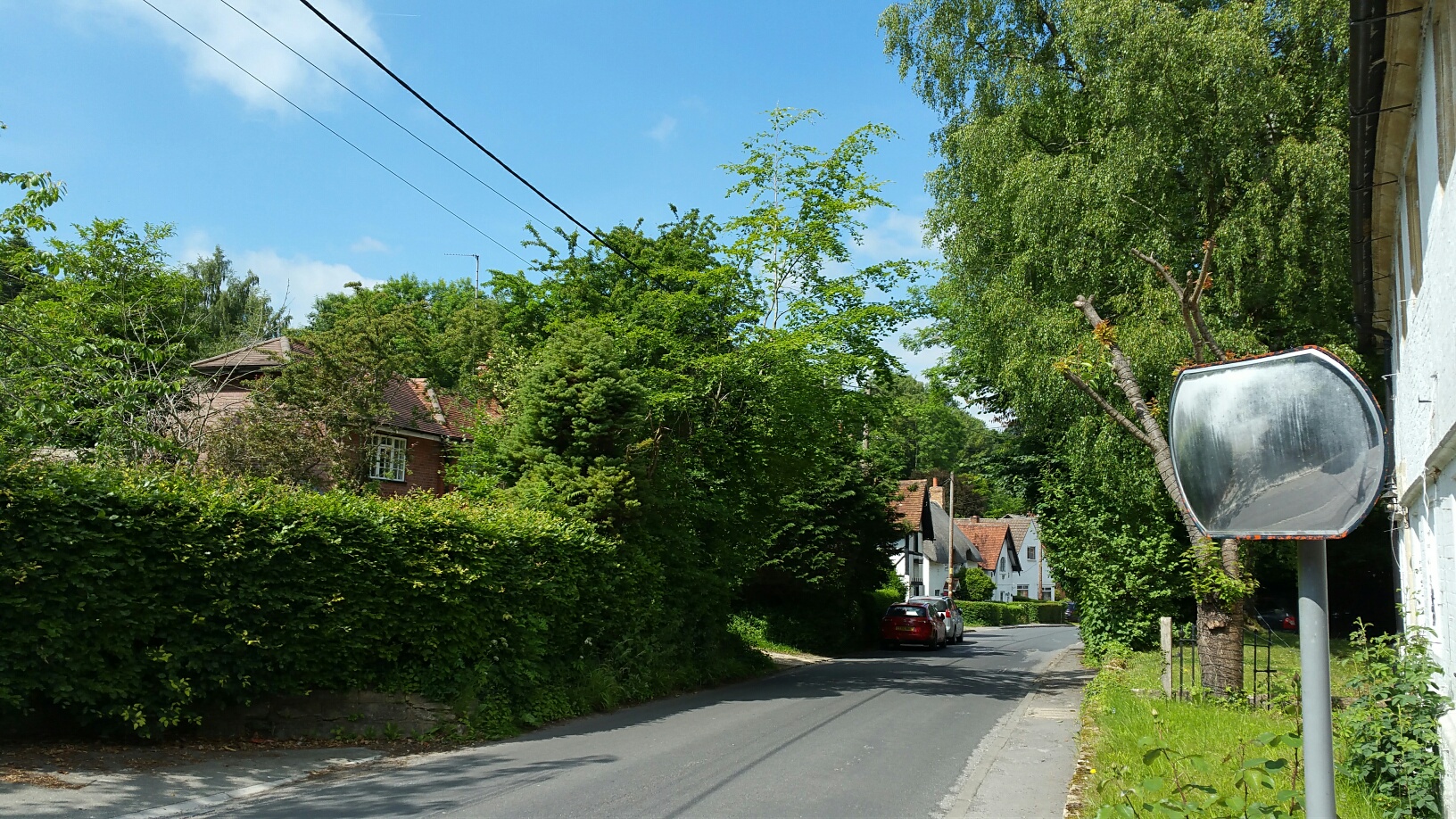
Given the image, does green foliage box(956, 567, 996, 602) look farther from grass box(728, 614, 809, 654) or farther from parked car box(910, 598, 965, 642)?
grass box(728, 614, 809, 654)

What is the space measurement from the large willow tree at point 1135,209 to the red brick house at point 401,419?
13.4m

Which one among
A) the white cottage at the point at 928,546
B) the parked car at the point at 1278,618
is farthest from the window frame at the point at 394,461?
the parked car at the point at 1278,618

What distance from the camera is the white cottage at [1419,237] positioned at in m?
6.63

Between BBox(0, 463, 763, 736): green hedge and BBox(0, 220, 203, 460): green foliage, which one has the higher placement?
BBox(0, 220, 203, 460): green foliage

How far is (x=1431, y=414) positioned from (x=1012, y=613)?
189 ft

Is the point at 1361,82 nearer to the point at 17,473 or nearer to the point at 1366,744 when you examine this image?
the point at 1366,744

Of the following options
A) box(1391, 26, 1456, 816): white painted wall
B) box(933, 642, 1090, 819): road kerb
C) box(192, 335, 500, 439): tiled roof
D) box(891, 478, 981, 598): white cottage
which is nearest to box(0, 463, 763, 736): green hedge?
box(933, 642, 1090, 819): road kerb

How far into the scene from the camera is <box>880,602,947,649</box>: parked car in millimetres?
33031

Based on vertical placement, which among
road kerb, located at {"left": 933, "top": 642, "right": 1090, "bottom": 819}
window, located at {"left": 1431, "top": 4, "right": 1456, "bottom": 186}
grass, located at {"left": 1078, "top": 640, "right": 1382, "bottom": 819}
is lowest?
road kerb, located at {"left": 933, "top": 642, "right": 1090, "bottom": 819}

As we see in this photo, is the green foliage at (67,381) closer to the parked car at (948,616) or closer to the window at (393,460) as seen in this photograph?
the window at (393,460)

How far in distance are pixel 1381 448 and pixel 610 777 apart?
835 centimetres

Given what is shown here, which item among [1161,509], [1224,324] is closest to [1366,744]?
[1224,324]

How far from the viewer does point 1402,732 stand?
285 inches

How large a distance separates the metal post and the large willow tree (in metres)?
13.4
